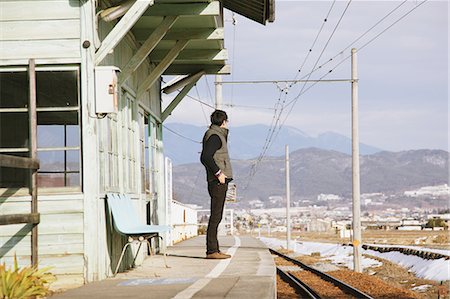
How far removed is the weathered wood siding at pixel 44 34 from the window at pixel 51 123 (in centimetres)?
20

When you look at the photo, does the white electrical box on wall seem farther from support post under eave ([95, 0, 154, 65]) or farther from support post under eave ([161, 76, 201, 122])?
support post under eave ([161, 76, 201, 122])

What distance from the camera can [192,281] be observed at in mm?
10633

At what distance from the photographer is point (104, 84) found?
420 inches

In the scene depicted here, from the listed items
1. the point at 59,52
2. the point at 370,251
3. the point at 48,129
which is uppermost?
the point at 59,52

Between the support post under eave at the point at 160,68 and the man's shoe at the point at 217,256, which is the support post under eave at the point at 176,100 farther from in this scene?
the man's shoe at the point at 217,256

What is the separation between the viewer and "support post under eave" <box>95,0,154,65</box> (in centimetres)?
1079

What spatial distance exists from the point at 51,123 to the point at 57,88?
42 cm

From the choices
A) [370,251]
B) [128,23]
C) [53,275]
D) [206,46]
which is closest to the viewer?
[53,275]

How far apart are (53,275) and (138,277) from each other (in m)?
1.52

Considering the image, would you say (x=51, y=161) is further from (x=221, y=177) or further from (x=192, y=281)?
(x=221, y=177)

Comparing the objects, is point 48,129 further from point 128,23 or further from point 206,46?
point 206,46

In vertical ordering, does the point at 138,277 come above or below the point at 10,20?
below

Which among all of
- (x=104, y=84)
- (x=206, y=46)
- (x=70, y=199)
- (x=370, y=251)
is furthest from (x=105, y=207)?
(x=370, y=251)

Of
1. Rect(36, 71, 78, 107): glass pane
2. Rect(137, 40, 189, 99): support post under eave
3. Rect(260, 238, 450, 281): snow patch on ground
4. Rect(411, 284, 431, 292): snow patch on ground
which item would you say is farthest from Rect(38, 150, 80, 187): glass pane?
Rect(260, 238, 450, 281): snow patch on ground
